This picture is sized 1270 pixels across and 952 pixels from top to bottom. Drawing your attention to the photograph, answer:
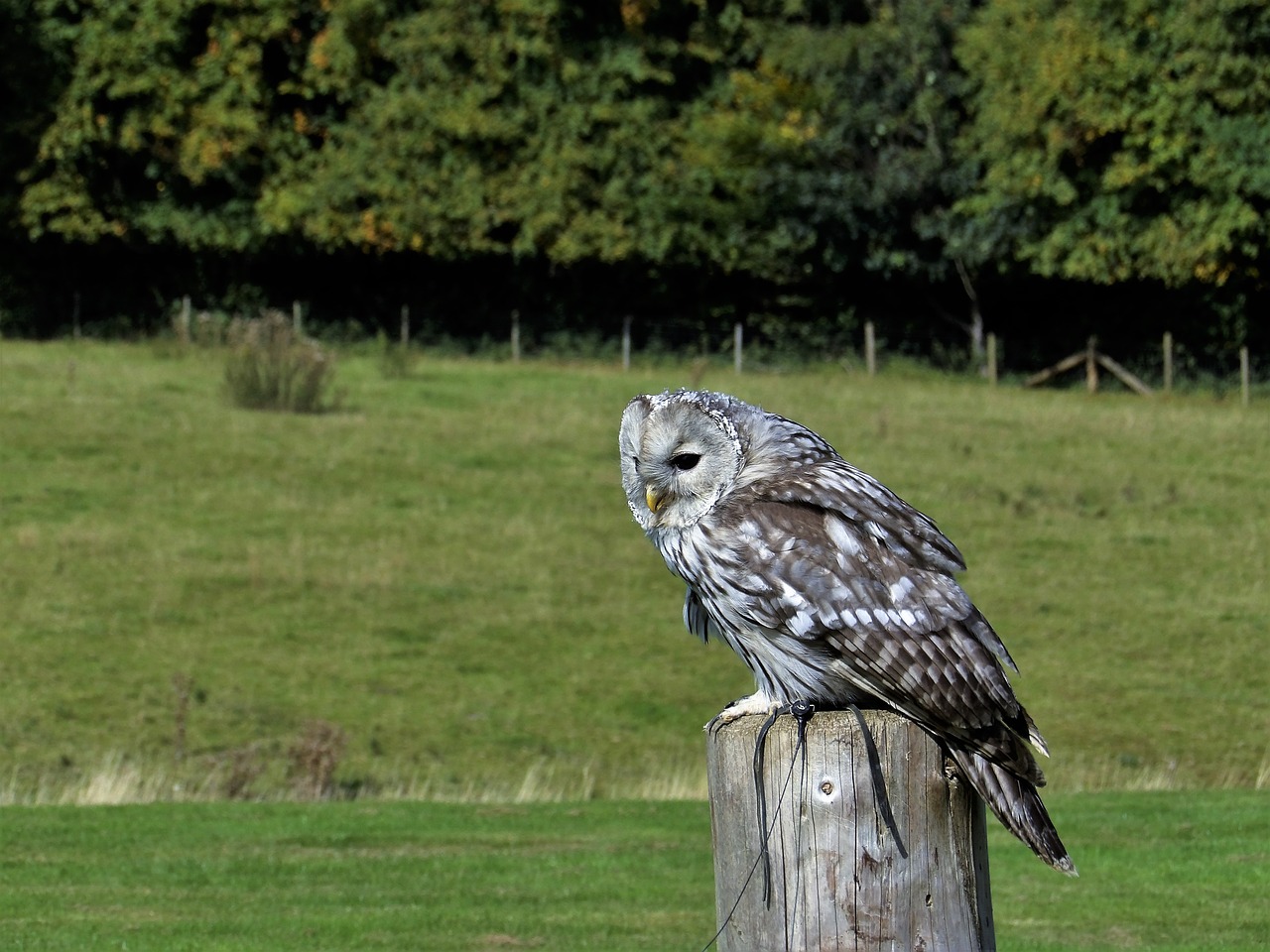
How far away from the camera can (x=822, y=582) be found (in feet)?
18.4

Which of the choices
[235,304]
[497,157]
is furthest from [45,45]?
[497,157]

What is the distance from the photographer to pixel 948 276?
48.2 m

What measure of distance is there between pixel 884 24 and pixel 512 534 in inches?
937

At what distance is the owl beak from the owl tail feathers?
1447 millimetres

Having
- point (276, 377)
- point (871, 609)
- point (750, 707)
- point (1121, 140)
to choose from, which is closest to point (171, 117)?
point (276, 377)

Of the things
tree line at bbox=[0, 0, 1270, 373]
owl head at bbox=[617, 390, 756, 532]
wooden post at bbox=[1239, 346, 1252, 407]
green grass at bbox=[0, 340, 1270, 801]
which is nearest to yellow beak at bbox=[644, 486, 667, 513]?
owl head at bbox=[617, 390, 756, 532]

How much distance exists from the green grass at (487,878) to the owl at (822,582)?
553 cm

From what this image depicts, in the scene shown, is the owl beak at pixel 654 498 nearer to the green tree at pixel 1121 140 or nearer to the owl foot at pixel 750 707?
the owl foot at pixel 750 707

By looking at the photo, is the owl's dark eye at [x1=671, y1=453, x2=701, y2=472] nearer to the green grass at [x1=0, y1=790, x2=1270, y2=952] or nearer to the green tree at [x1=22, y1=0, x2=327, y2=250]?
the green grass at [x1=0, y1=790, x2=1270, y2=952]

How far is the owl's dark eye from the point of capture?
598cm

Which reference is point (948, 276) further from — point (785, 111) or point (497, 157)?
point (497, 157)

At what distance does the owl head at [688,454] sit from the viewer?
5953 millimetres

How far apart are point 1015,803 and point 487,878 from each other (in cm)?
836

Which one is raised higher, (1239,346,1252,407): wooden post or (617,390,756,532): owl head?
(617,390,756,532): owl head
